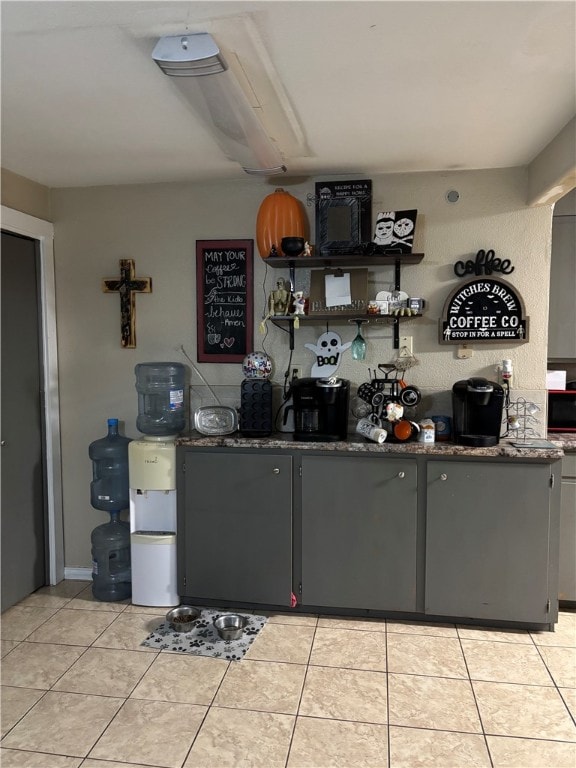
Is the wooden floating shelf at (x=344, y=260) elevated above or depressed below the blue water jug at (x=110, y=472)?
above

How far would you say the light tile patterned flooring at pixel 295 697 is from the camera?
2.05m

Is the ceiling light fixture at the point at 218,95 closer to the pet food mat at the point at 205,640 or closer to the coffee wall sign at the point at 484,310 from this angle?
the coffee wall sign at the point at 484,310

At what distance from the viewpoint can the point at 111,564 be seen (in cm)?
333

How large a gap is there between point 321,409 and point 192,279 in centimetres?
115

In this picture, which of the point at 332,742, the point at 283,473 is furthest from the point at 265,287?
the point at 332,742

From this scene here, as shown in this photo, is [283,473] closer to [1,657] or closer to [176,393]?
[176,393]

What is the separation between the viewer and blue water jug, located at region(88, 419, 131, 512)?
337 centimetres

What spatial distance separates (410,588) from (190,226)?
94.2 inches

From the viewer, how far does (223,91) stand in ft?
6.68

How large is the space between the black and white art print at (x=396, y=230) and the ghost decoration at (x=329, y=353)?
0.59 metres

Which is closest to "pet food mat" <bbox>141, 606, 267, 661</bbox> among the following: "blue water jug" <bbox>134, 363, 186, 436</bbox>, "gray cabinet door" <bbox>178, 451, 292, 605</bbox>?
"gray cabinet door" <bbox>178, 451, 292, 605</bbox>

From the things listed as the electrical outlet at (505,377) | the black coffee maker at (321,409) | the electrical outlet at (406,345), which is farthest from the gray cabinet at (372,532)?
the electrical outlet at (406,345)

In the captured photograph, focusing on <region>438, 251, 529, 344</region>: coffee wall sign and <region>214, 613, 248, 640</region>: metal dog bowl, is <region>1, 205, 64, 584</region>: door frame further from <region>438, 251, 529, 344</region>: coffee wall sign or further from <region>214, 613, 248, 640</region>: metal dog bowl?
<region>438, 251, 529, 344</region>: coffee wall sign

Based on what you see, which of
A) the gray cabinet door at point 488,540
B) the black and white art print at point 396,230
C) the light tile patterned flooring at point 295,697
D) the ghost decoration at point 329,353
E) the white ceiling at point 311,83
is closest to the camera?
the white ceiling at point 311,83
